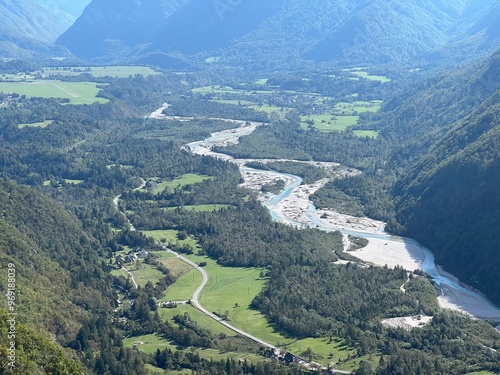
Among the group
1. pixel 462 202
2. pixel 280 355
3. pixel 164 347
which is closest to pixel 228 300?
pixel 164 347

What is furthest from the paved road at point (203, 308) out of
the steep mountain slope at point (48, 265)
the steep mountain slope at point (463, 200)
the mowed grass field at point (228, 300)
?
the steep mountain slope at point (463, 200)

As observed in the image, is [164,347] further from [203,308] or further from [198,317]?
[203,308]

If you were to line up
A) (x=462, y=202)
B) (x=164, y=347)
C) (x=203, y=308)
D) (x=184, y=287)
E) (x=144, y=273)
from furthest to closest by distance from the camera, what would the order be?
(x=462, y=202) < (x=144, y=273) < (x=184, y=287) < (x=203, y=308) < (x=164, y=347)

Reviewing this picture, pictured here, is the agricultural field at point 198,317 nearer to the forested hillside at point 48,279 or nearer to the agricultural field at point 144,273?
the forested hillside at point 48,279

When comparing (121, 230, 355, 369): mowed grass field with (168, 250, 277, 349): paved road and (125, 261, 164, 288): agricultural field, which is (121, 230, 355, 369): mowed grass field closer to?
(125, 261, 164, 288): agricultural field

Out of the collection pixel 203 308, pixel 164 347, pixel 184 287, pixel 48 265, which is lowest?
pixel 164 347

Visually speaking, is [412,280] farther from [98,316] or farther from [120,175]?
[120,175]

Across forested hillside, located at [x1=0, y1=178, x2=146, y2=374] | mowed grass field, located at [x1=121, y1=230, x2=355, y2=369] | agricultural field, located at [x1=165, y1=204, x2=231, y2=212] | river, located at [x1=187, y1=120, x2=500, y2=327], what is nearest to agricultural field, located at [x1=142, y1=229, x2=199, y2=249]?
mowed grass field, located at [x1=121, y1=230, x2=355, y2=369]
